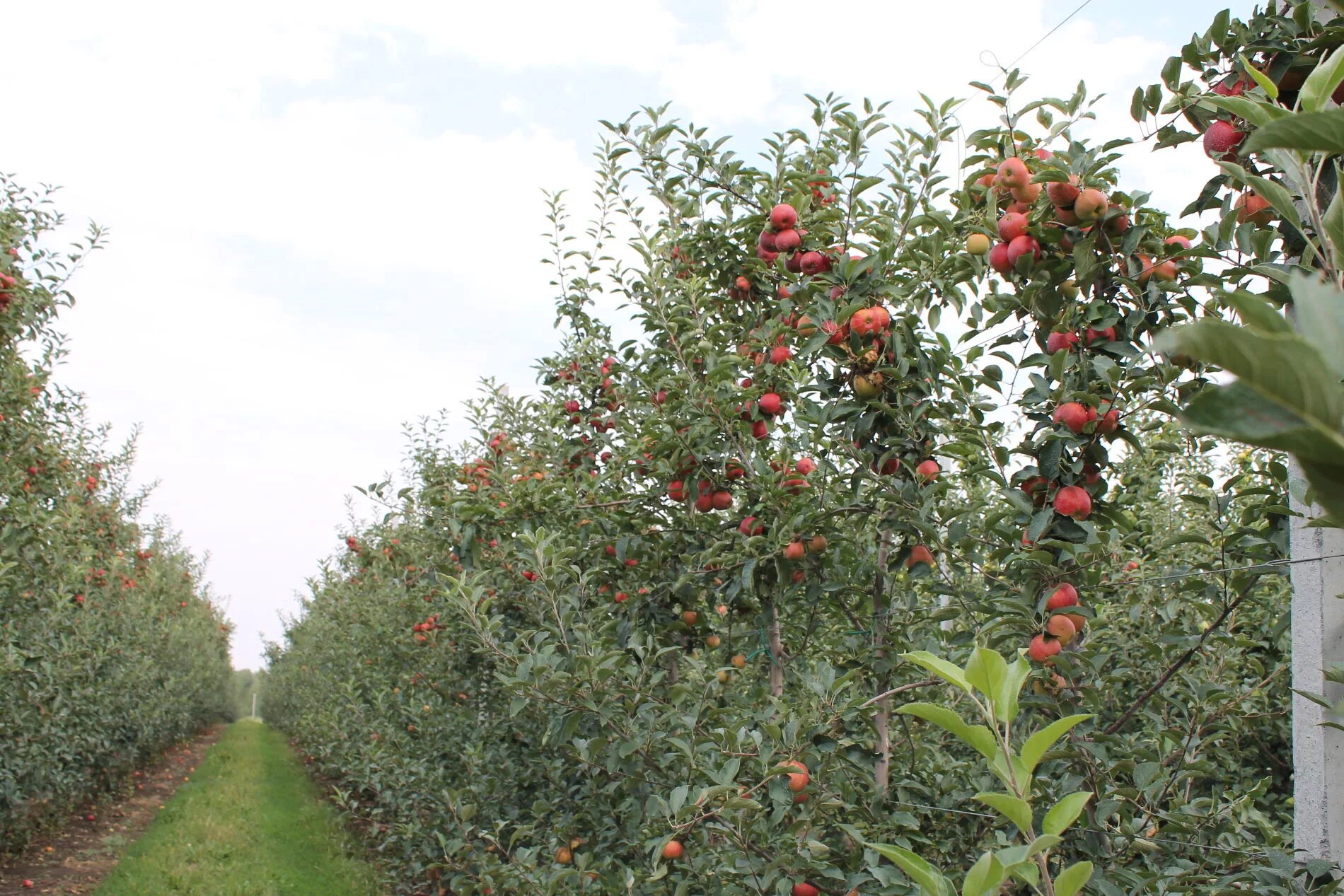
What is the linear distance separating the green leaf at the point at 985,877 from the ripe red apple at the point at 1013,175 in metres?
1.56

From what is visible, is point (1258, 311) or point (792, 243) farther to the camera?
point (792, 243)

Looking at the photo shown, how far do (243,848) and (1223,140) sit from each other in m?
9.37

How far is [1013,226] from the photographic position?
1948 mm

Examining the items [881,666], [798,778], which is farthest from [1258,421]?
[881,666]

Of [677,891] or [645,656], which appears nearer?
[677,891]

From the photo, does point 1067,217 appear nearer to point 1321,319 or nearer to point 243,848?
point 1321,319

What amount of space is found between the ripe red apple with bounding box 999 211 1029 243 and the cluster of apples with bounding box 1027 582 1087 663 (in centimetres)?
76

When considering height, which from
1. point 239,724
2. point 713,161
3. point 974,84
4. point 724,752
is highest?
point 713,161

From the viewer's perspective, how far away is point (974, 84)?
6.91 feet

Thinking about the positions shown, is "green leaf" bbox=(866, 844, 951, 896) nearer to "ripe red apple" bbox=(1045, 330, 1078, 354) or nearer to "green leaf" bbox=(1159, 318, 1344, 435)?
"green leaf" bbox=(1159, 318, 1344, 435)

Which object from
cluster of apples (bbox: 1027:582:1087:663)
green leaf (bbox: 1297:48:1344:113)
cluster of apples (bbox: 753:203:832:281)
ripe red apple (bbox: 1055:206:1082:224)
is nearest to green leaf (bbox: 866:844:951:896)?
green leaf (bbox: 1297:48:1344:113)

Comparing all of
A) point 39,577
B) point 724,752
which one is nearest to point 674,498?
point 724,752

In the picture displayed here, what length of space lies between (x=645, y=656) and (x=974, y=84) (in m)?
1.82

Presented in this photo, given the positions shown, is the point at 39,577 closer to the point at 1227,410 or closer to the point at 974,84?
the point at 974,84
